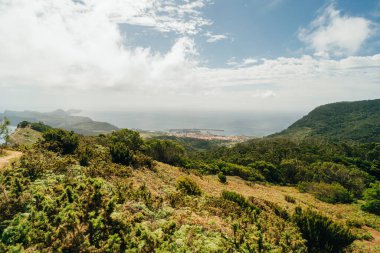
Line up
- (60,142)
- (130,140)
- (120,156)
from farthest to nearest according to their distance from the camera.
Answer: (130,140) < (120,156) < (60,142)

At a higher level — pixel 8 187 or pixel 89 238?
pixel 8 187

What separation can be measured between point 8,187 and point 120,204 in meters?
3.97

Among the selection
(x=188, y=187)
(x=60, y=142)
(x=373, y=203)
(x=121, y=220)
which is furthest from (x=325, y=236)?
(x=373, y=203)

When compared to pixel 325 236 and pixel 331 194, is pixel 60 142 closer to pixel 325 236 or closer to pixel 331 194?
pixel 325 236

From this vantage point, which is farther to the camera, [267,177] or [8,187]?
[267,177]

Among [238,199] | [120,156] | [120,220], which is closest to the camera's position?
[120,220]

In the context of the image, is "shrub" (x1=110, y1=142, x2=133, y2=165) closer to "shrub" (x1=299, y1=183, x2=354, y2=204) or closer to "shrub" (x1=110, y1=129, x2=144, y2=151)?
"shrub" (x1=110, y1=129, x2=144, y2=151)

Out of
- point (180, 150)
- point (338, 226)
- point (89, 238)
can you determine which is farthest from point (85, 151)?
point (180, 150)

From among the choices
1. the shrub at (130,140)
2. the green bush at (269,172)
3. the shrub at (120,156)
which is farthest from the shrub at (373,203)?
the shrub at (130,140)

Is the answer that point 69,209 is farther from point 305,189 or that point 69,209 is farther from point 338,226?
point 305,189

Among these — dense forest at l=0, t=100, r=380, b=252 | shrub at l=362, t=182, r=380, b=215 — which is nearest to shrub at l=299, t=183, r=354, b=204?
shrub at l=362, t=182, r=380, b=215

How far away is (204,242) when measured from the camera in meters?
7.02

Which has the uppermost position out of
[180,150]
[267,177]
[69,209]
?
[69,209]

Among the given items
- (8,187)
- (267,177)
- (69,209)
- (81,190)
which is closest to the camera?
(69,209)
